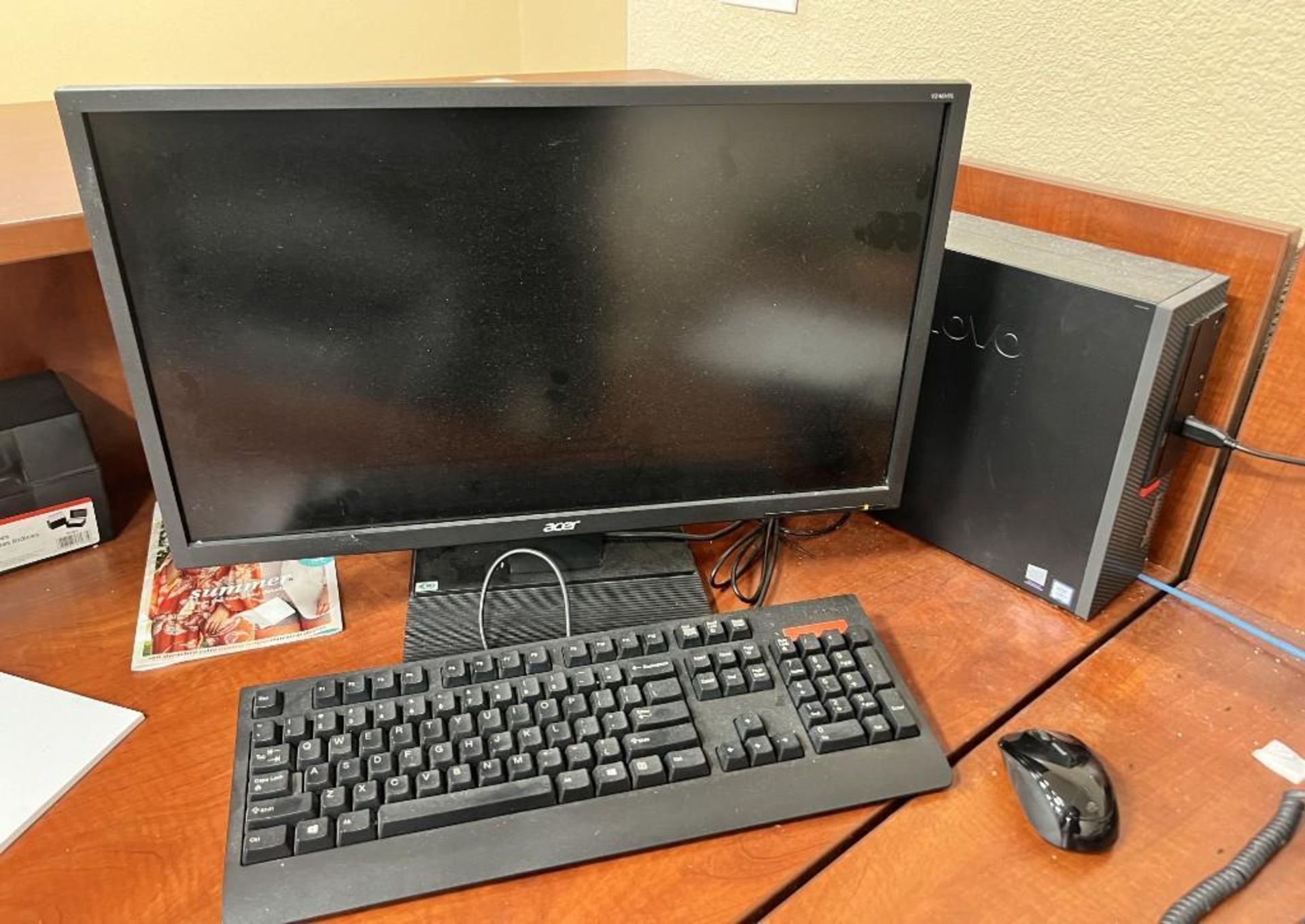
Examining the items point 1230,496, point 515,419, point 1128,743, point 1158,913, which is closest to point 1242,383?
point 1230,496

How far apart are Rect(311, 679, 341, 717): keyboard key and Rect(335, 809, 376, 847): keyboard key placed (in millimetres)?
101

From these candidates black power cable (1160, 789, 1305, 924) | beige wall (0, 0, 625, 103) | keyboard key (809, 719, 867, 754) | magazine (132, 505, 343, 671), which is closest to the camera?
black power cable (1160, 789, 1305, 924)

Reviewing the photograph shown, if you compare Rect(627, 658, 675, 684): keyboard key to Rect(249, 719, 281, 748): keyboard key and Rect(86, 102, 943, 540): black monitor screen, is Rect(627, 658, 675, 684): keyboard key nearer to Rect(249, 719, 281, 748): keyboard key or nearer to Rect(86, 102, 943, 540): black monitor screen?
Rect(86, 102, 943, 540): black monitor screen

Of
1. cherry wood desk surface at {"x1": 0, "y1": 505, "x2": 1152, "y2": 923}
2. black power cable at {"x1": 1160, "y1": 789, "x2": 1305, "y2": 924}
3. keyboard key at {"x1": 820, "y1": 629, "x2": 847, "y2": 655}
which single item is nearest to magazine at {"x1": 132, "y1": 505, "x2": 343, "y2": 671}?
cherry wood desk surface at {"x1": 0, "y1": 505, "x2": 1152, "y2": 923}

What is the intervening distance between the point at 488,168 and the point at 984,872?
60 centimetres

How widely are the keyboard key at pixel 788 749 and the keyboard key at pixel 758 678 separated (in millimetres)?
51

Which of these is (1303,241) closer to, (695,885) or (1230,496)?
(1230,496)

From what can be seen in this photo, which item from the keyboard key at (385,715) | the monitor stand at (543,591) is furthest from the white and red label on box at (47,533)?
the keyboard key at (385,715)

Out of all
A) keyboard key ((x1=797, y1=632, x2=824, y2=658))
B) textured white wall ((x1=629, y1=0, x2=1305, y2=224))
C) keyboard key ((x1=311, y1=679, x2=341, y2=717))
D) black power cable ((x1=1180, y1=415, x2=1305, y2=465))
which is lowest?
keyboard key ((x1=311, y1=679, x2=341, y2=717))

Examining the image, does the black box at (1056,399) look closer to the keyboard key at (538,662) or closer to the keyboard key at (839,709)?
the keyboard key at (839,709)

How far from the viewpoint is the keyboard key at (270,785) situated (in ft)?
2.15

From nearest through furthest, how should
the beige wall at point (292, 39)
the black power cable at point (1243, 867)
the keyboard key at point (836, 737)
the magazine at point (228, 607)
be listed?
the black power cable at point (1243, 867)
the keyboard key at point (836, 737)
the magazine at point (228, 607)
the beige wall at point (292, 39)

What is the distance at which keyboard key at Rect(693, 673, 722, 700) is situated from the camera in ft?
2.43

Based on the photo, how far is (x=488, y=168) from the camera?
2.31 ft
